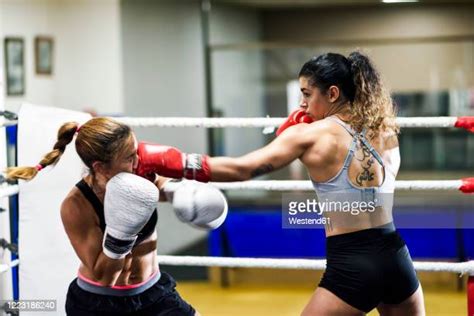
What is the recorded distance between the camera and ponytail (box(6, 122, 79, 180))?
196 centimetres

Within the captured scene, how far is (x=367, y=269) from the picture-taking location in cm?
177

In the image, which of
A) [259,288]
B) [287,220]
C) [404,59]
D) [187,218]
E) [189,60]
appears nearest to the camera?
[187,218]

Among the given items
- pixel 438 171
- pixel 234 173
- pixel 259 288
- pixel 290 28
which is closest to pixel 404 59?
pixel 438 171

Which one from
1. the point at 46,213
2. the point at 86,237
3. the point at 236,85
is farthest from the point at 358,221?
the point at 236,85

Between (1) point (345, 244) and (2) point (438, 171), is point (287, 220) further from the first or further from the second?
(2) point (438, 171)

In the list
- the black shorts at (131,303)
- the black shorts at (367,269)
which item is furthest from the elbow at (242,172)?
the black shorts at (131,303)

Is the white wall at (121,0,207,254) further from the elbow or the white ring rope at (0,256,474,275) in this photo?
the elbow

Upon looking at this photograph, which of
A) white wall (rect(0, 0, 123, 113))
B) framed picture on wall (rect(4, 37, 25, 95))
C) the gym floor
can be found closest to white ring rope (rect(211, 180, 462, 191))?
the gym floor

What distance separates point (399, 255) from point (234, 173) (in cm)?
41

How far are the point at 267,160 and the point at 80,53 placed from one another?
3.13 meters

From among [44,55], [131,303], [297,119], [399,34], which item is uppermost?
[399,34]

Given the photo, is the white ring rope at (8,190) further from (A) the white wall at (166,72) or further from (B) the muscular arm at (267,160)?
(A) the white wall at (166,72)

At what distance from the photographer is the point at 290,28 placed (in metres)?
5.75

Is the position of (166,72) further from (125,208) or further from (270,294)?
(125,208)
